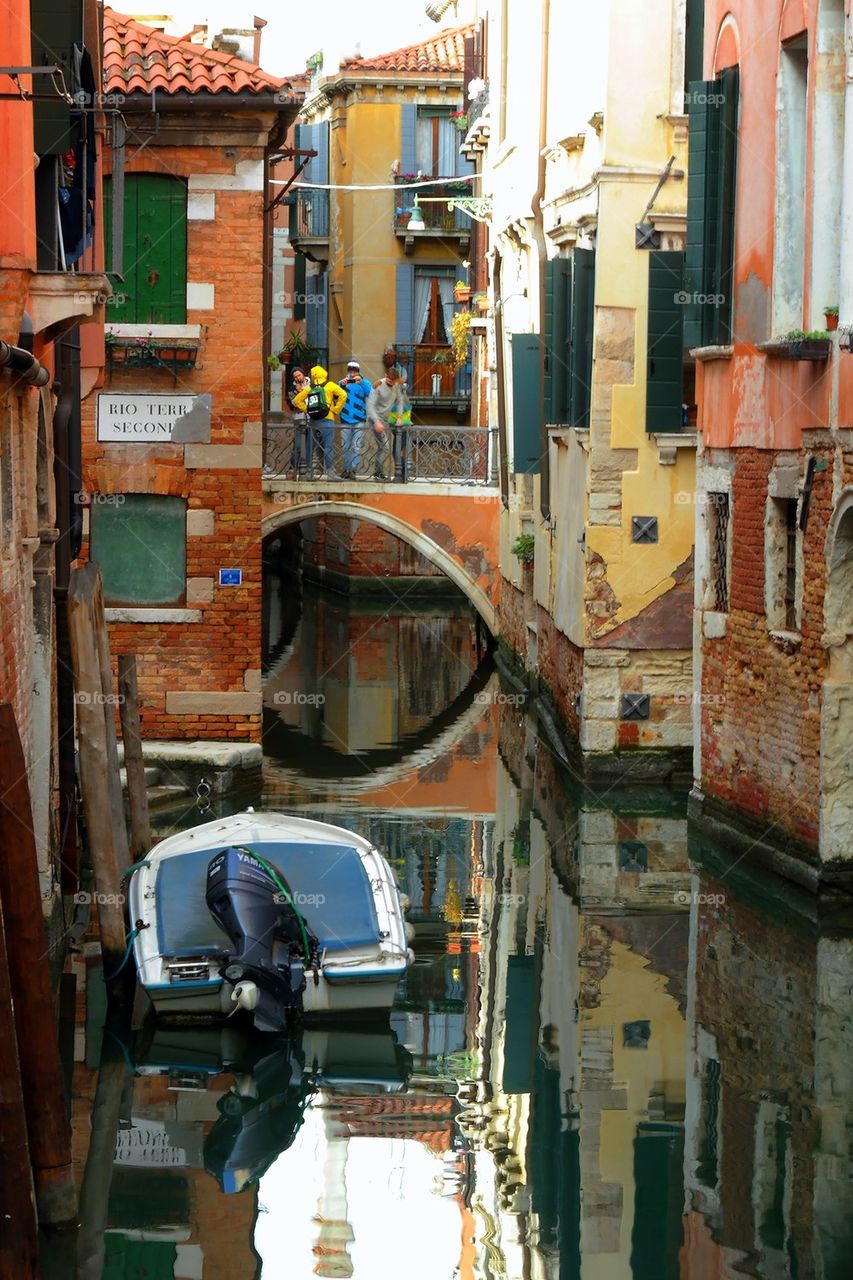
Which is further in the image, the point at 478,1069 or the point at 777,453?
the point at 777,453

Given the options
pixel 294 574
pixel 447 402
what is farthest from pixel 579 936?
pixel 294 574

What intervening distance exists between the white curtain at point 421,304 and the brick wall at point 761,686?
Result: 66.7 ft

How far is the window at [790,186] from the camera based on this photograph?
1178 cm

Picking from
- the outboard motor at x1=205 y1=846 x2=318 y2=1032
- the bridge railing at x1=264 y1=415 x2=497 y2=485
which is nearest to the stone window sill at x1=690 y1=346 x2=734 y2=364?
the outboard motor at x1=205 y1=846 x2=318 y2=1032

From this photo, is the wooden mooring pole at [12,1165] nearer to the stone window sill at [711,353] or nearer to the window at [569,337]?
the stone window sill at [711,353]

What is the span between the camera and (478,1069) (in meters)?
8.83

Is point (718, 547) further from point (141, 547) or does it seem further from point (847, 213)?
point (141, 547)

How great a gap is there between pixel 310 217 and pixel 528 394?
59.8ft

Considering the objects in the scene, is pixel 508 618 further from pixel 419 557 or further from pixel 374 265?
pixel 374 265

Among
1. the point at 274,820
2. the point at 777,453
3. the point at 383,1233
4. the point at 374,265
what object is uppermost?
the point at 374,265

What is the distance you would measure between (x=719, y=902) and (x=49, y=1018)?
18.7 ft

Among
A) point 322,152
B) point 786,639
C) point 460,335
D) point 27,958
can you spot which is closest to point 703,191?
point 786,639

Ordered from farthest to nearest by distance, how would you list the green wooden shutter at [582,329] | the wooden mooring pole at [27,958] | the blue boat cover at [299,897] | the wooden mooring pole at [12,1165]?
the green wooden shutter at [582,329], the blue boat cover at [299,897], the wooden mooring pole at [27,958], the wooden mooring pole at [12,1165]

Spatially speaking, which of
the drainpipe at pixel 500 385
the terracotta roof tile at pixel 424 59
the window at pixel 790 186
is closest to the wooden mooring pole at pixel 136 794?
the window at pixel 790 186
